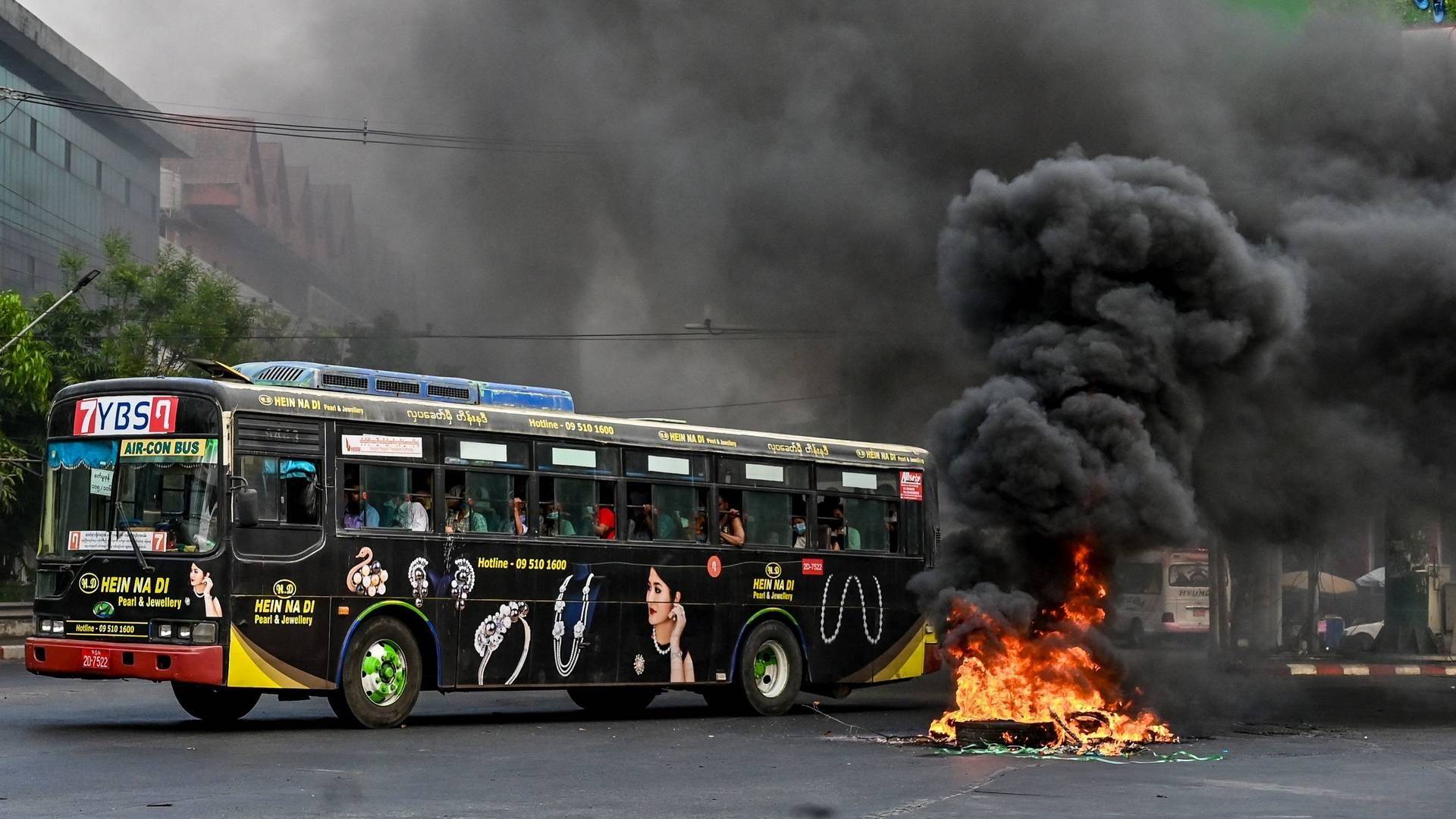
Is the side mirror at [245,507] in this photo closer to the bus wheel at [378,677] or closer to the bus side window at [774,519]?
the bus wheel at [378,677]

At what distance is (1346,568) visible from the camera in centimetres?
5794

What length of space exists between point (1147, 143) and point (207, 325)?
95.2ft

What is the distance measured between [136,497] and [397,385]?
252 cm

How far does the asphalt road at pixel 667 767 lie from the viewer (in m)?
9.60

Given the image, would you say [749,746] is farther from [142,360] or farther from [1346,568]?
[1346,568]

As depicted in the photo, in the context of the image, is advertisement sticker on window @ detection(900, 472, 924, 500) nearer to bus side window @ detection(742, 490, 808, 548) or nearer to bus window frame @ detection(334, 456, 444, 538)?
bus side window @ detection(742, 490, 808, 548)

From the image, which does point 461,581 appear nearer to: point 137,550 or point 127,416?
point 137,550

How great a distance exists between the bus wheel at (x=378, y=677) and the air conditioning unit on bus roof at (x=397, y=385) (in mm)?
2041

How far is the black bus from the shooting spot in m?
13.4

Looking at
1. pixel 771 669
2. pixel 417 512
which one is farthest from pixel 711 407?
pixel 417 512

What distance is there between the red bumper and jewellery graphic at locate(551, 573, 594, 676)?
3369mm

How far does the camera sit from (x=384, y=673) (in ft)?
47.3

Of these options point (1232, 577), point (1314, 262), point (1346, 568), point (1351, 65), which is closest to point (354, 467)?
point (1314, 262)

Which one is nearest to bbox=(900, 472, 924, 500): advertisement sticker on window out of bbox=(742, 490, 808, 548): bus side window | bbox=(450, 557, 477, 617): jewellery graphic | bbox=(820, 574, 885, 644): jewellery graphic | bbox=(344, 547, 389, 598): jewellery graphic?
bbox=(820, 574, 885, 644): jewellery graphic
